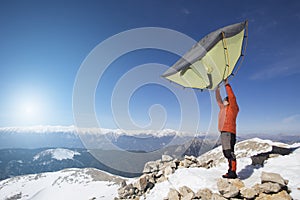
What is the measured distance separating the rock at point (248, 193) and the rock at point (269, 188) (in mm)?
280

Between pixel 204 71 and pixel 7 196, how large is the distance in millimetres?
189488

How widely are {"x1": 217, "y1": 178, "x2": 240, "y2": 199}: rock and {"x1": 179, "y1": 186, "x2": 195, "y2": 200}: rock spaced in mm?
1293

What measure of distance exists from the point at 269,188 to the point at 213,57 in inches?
242

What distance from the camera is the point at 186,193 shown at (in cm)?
891

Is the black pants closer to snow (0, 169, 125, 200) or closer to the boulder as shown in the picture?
the boulder

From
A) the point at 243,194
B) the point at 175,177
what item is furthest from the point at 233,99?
the point at 175,177

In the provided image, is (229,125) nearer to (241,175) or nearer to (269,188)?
(269,188)

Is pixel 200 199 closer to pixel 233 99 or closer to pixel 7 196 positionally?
pixel 233 99

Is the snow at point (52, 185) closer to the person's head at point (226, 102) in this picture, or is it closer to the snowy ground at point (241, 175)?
the snowy ground at point (241, 175)

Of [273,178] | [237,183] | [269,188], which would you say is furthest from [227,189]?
[273,178]

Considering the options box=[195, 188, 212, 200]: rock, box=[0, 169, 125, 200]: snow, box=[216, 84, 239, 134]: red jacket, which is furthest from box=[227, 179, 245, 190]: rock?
box=[0, 169, 125, 200]: snow

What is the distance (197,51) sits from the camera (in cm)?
985

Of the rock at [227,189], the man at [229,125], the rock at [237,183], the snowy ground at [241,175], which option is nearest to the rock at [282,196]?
the snowy ground at [241,175]

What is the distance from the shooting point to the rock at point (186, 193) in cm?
842
